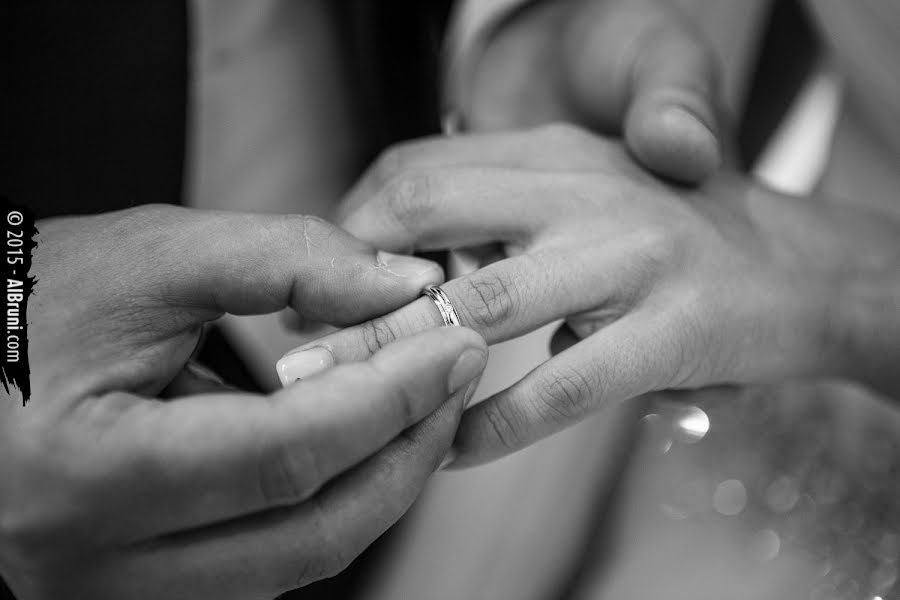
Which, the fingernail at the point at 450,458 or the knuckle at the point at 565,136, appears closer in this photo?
the fingernail at the point at 450,458

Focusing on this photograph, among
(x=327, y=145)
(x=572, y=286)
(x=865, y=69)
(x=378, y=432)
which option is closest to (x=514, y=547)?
(x=572, y=286)

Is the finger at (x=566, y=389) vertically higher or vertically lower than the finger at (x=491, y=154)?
lower

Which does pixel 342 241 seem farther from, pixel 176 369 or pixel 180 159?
pixel 180 159

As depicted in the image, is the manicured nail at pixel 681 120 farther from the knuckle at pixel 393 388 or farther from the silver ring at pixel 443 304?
the knuckle at pixel 393 388

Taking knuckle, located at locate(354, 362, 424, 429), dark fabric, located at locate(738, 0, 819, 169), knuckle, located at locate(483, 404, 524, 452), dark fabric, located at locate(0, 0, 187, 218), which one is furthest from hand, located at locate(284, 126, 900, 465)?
dark fabric, located at locate(738, 0, 819, 169)

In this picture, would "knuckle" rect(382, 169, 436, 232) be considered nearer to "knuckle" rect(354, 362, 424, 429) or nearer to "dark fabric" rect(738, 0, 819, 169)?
"knuckle" rect(354, 362, 424, 429)

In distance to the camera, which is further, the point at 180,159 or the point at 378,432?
the point at 180,159

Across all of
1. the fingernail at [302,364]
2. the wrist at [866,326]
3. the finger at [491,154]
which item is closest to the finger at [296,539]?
the fingernail at [302,364]

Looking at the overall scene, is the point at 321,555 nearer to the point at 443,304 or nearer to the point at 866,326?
the point at 443,304
